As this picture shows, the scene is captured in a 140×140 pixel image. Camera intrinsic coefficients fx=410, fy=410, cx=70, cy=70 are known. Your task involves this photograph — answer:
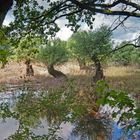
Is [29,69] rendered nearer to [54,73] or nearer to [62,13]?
[54,73]

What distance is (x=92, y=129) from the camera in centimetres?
2205

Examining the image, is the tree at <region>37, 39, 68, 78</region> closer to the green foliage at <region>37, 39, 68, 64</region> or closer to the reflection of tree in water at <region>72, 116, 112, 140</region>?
the green foliage at <region>37, 39, 68, 64</region>

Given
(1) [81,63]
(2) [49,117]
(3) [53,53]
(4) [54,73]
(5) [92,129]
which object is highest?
(3) [53,53]

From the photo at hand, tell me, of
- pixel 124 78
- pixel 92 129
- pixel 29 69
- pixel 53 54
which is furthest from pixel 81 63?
pixel 92 129

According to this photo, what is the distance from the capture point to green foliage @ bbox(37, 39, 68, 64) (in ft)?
160

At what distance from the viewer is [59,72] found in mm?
46000

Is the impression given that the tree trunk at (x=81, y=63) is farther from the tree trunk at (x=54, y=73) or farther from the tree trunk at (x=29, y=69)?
the tree trunk at (x=29, y=69)

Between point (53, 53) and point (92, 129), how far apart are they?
27.7 meters

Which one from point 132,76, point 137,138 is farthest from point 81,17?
point 132,76

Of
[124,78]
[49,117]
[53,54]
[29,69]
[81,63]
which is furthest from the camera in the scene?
[53,54]

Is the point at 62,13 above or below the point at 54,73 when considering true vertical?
above

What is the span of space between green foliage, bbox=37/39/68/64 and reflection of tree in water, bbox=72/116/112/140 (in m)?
25.5

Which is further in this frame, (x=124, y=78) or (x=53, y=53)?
(x=53, y=53)

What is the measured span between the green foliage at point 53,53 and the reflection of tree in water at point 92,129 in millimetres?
25520
